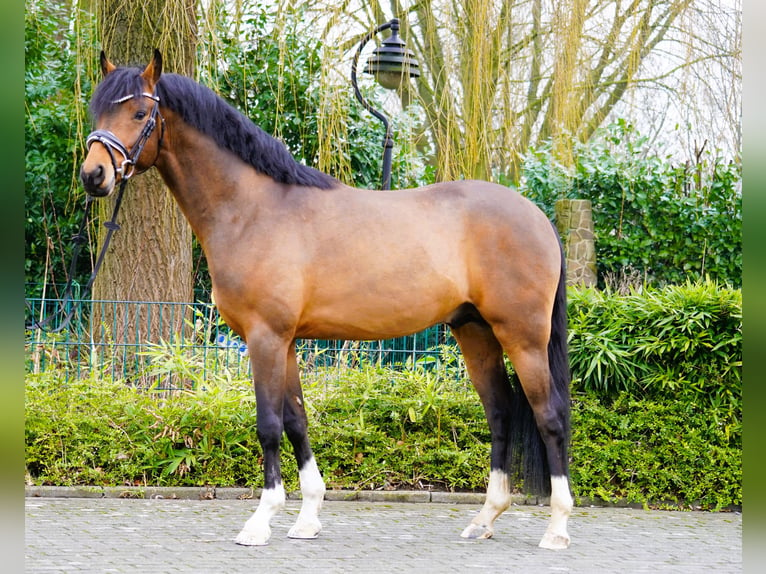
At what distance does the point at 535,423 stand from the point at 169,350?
3.28m

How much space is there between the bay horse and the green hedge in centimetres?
136

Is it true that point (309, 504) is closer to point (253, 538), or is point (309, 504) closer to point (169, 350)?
point (253, 538)

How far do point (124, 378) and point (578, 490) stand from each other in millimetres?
3635

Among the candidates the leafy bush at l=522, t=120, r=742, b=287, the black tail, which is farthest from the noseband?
the leafy bush at l=522, t=120, r=742, b=287

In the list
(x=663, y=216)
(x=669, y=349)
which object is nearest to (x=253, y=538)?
(x=669, y=349)

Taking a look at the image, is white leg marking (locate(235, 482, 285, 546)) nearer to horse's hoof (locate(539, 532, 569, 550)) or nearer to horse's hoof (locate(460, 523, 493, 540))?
horse's hoof (locate(460, 523, 493, 540))

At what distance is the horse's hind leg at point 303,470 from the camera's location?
186 inches

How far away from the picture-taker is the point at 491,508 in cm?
486

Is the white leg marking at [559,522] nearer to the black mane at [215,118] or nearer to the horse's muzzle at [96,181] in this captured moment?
the black mane at [215,118]

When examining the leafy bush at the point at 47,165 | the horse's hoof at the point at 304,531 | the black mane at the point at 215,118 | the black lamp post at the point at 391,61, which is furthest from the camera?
the leafy bush at the point at 47,165

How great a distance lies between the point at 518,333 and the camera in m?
4.71

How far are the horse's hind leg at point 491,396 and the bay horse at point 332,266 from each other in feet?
0.06

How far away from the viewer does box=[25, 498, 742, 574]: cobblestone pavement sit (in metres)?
4.11

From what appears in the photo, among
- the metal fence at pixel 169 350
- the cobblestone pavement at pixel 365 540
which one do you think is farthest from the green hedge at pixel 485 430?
the metal fence at pixel 169 350
